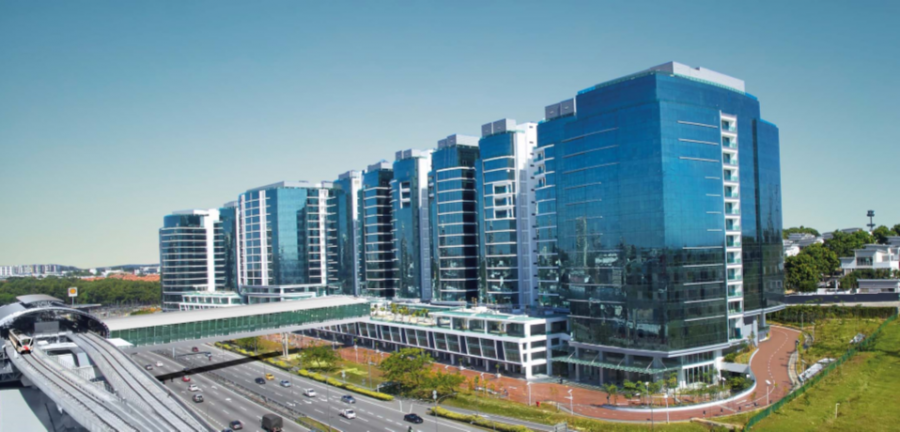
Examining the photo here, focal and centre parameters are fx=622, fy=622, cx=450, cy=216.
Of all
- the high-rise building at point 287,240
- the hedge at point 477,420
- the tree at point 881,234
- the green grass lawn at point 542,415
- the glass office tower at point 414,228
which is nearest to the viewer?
the green grass lawn at point 542,415

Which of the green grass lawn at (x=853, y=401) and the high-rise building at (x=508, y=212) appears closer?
the green grass lawn at (x=853, y=401)

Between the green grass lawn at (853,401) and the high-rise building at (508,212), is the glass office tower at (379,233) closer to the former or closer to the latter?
the high-rise building at (508,212)

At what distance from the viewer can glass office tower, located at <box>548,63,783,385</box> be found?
8012 cm

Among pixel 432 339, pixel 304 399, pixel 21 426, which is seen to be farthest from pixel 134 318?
pixel 432 339

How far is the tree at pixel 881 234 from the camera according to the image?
18025cm

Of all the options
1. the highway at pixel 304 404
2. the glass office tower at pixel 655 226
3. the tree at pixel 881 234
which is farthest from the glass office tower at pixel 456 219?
the tree at pixel 881 234

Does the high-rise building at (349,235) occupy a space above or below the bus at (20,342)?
above

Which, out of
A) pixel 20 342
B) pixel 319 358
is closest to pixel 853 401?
pixel 319 358

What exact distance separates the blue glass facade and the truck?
1660 inches

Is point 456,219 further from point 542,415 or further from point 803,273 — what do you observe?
point 803,273

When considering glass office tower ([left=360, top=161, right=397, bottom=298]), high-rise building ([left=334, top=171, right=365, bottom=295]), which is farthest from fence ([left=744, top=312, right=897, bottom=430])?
high-rise building ([left=334, top=171, right=365, bottom=295])

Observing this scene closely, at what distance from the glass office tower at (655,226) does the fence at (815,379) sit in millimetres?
11673

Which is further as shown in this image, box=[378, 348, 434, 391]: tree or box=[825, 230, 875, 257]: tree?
box=[825, 230, 875, 257]: tree

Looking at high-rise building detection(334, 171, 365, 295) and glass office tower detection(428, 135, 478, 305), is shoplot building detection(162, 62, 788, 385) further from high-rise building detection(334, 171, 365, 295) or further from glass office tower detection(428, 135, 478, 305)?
high-rise building detection(334, 171, 365, 295)
